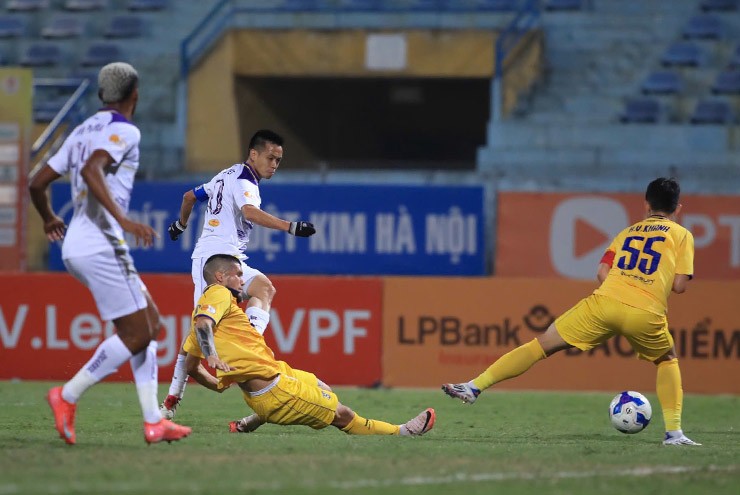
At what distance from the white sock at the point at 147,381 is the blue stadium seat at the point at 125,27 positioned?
1521cm

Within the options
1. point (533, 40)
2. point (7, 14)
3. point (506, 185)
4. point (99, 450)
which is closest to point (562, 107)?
point (533, 40)

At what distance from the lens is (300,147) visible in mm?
23031

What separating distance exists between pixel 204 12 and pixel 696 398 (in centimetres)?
1154

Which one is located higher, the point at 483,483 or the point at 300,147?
the point at 300,147

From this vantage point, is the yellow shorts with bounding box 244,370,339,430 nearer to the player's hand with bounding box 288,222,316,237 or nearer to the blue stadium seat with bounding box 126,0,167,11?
the player's hand with bounding box 288,222,316,237

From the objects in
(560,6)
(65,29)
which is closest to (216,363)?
(560,6)

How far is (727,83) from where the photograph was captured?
19.6 m

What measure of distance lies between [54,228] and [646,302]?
4.18 m

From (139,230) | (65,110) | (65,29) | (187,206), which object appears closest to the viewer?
(139,230)

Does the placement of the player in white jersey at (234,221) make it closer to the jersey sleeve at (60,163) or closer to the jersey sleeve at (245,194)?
the jersey sleeve at (245,194)

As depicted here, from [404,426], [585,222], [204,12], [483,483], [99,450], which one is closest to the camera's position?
[483,483]

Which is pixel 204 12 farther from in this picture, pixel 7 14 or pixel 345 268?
pixel 345 268

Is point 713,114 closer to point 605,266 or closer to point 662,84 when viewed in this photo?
point 662,84

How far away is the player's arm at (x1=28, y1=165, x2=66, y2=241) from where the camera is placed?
779 centimetres
